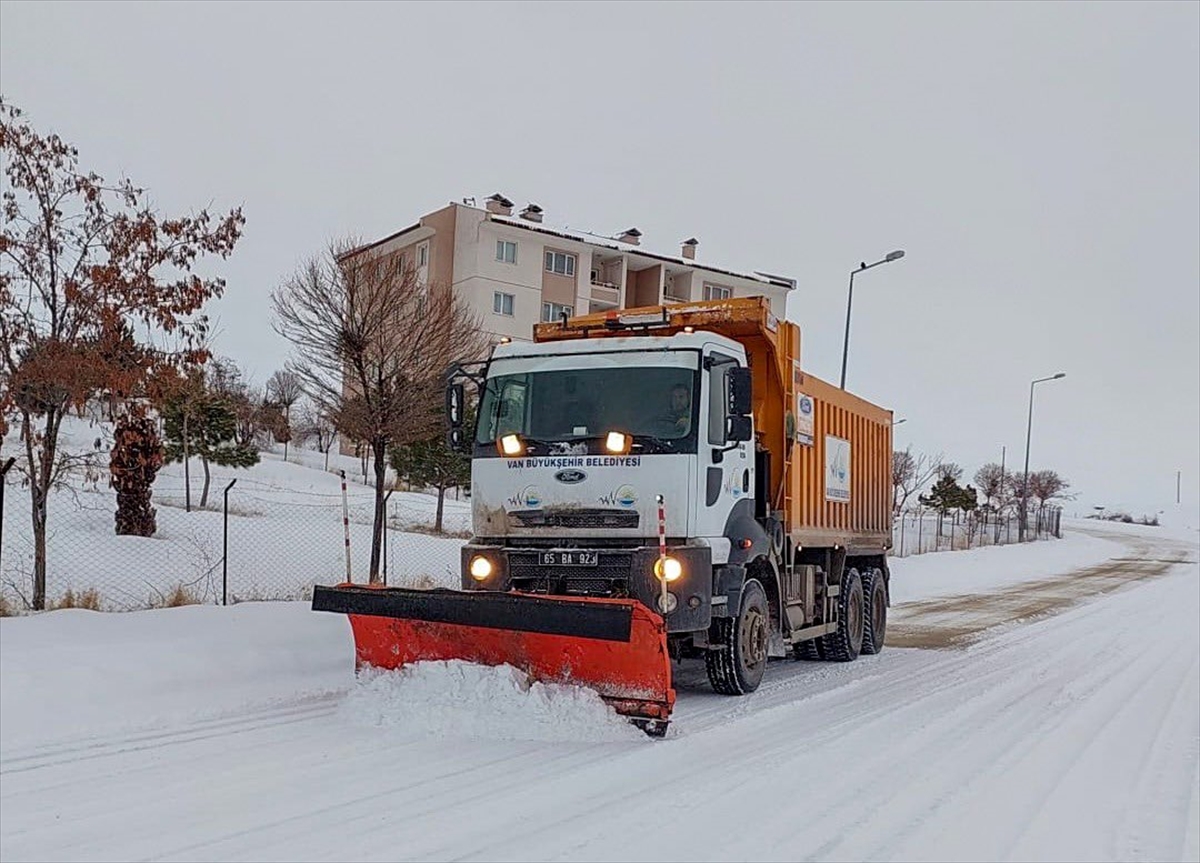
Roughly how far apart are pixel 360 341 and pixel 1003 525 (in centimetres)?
4933

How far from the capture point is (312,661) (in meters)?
9.67

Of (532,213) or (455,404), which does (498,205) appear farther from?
(455,404)

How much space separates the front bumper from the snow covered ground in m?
0.85

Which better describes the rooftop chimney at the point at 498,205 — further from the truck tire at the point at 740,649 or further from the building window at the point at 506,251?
the truck tire at the point at 740,649

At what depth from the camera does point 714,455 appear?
851 cm

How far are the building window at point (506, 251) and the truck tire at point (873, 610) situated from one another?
37.7 meters

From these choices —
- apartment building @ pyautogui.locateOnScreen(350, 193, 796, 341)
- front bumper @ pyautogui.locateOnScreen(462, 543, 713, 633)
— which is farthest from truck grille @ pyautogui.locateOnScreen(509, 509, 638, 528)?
apartment building @ pyautogui.locateOnScreen(350, 193, 796, 341)

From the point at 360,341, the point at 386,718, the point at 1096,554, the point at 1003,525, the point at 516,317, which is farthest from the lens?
the point at 1003,525

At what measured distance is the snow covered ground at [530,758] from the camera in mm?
5055

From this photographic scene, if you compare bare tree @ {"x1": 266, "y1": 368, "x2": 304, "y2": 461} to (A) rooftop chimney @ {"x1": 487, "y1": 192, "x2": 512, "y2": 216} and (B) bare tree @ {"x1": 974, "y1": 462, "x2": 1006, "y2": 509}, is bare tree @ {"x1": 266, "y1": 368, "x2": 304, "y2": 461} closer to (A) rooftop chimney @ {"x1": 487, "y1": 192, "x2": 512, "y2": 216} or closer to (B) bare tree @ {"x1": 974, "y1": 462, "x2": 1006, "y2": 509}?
(A) rooftop chimney @ {"x1": 487, "y1": 192, "x2": 512, "y2": 216}

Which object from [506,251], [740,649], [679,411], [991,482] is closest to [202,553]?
[740,649]

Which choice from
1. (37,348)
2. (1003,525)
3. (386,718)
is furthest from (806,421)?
(1003,525)

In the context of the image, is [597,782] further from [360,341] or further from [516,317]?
[516,317]

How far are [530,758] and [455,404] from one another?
370 cm
